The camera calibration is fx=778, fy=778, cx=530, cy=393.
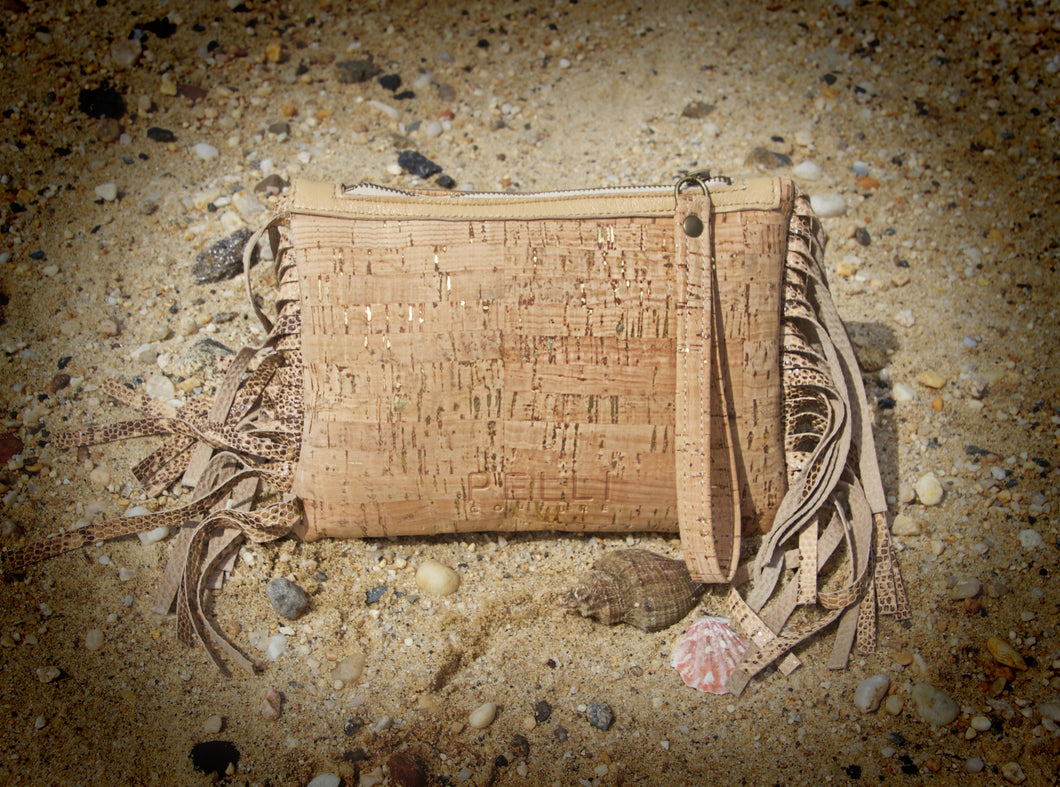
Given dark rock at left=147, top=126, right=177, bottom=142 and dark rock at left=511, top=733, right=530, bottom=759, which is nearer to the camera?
dark rock at left=511, top=733, right=530, bottom=759

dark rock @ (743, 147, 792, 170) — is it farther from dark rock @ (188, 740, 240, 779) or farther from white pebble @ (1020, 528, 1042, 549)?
dark rock @ (188, 740, 240, 779)

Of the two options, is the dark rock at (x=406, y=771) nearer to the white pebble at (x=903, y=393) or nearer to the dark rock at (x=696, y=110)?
the white pebble at (x=903, y=393)

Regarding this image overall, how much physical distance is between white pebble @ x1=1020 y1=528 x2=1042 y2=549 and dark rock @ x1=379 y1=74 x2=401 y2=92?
9.97 ft

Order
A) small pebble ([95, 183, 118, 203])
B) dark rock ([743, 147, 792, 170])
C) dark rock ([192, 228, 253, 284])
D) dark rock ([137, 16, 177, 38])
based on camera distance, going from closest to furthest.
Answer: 1. dark rock ([192, 228, 253, 284])
2. small pebble ([95, 183, 118, 203])
3. dark rock ([743, 147, 792, 170])
4. dark rock ([137, 16, 177, 38])

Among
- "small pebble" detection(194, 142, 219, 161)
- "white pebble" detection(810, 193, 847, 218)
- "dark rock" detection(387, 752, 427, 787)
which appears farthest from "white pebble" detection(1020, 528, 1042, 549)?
"small pebble" detection(194, 142, 219, 161)

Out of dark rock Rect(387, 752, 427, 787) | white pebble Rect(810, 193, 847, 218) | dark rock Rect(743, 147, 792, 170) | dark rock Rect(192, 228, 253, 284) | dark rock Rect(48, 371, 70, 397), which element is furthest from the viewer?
dark rock Rect(743, 147, 792, 170)

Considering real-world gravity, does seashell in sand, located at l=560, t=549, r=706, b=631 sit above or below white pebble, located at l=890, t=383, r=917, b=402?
below

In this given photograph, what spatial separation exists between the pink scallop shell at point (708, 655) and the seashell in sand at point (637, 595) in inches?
3.1

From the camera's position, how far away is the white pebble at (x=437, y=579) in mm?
2316

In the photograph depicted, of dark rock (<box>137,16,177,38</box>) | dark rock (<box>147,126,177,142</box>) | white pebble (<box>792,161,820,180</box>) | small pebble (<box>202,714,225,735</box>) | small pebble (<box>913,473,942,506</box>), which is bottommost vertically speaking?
small pebble (<box>202,714,225,735</box>)

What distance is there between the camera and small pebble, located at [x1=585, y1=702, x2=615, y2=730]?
6.73 ft

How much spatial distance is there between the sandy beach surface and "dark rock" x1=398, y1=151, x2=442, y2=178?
67 mm

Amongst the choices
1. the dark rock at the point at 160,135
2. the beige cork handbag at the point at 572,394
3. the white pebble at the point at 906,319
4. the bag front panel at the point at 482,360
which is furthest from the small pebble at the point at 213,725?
the white pebble at the point at 906,319

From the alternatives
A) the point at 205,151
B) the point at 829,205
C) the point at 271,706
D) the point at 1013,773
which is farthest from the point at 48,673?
the point at 829,205
